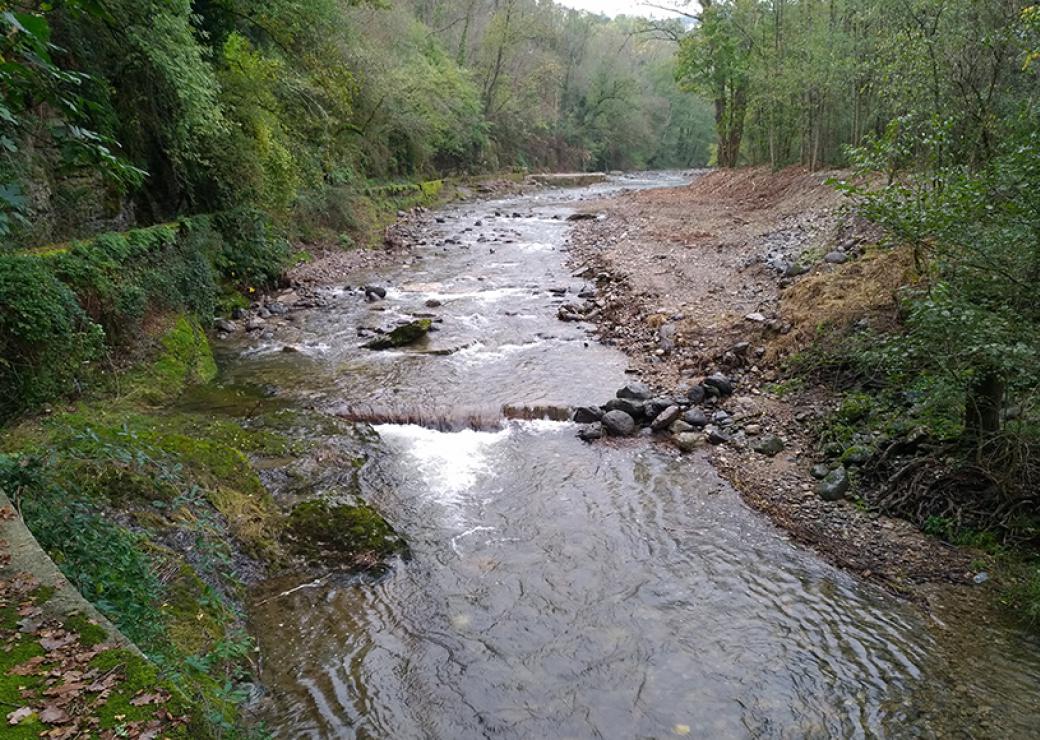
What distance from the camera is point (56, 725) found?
Result: 102 inches

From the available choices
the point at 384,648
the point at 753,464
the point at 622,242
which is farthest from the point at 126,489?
the point at 622,242

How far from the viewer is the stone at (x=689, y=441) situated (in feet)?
27.5

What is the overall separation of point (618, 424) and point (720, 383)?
71.5 inches

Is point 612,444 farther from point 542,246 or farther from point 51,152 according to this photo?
point 542,246

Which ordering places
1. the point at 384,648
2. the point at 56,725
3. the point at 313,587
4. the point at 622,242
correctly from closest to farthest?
the point at 56,725
the point at 384,648
the point at 313,587
the point at 622,242

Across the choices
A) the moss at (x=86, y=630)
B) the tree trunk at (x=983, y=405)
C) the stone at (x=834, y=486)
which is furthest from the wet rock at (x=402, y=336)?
the moss at (x=86, y=630)

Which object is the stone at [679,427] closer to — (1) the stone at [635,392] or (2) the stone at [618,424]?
(2) the stone at [618,424]

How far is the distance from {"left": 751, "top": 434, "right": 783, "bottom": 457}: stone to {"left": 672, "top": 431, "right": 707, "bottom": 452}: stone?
66cm

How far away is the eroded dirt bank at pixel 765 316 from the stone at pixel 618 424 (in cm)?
125

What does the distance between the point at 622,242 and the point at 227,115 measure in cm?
1179

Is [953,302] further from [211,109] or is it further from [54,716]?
[211,109]

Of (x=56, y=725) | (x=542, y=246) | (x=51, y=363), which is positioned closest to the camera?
(x=56, y=725)

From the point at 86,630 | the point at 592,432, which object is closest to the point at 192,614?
the point at 86,630

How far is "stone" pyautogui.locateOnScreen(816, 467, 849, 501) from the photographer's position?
6920mm
